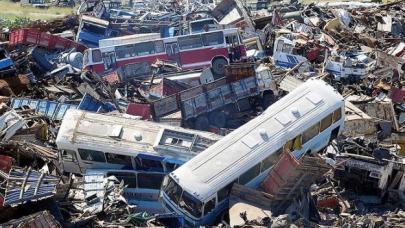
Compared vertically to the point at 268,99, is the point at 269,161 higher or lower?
higher

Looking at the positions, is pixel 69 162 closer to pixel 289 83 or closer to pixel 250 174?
pixel 250 174

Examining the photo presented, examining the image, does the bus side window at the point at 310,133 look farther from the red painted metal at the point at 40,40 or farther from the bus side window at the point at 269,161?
the red painted metal at the point at 40,40

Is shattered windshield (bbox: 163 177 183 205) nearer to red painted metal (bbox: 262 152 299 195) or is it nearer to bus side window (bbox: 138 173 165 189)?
bus side window (bbox: 138 173 165 189)

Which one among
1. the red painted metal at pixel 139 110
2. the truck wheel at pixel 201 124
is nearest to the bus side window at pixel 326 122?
the truck wheel at pixel 201 124

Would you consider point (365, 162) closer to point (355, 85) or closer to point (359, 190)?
point (359, 190)

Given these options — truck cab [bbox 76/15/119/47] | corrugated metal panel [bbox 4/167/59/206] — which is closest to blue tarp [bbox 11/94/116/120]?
corrugated metal panel [bbox 4/167/59/206]

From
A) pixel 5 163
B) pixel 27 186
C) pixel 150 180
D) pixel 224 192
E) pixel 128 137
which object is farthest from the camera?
pixel 128 137

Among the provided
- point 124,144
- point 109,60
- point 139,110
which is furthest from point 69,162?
point 109,60
